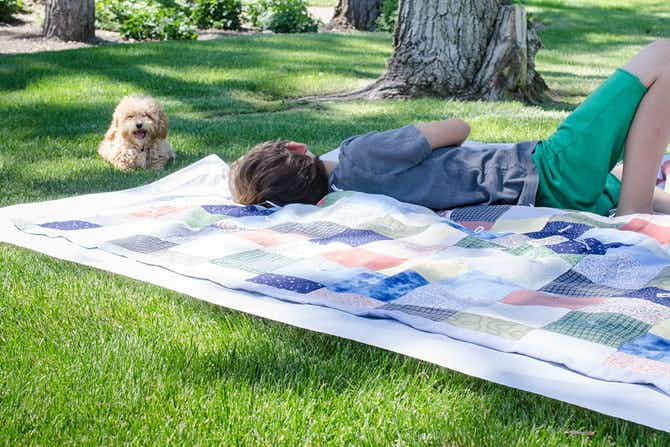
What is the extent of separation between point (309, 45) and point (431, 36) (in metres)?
3.78

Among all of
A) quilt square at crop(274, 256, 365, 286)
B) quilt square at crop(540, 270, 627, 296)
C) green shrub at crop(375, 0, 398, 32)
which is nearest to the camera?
quilt square at crop(540, 270, 627, 296)

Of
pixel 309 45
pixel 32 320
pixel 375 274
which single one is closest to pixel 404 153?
pixel 375 274

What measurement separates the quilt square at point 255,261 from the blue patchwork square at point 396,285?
42 cm

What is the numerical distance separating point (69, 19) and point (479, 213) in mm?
8622

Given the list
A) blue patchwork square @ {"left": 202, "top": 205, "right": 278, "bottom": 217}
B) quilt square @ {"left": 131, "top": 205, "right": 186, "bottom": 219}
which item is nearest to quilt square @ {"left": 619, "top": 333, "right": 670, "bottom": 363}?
blue patchwork square @ {"left": 202, "top": 205, "right": 278, "bottom": 217}

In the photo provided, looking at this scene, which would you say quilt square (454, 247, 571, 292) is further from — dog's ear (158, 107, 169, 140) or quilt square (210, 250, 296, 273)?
dog's ear (158, 107, 169, 140)

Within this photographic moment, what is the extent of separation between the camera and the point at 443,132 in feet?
12.3

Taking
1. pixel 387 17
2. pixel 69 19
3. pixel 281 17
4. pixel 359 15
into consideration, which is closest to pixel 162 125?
pixel 69 19

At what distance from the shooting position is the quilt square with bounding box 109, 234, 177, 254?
10.7ft

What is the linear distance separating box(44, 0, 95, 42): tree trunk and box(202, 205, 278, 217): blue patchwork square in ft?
25.7

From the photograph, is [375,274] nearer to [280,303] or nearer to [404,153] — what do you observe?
[280,303]

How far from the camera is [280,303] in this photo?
8.95 ft

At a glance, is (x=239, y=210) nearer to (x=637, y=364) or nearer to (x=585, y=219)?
(x=585, y=219)

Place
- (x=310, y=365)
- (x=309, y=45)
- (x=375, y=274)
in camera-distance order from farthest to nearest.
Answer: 1. (x=309, y=45)
2. (x=375, y=274)
3. (x=310, y=365)
